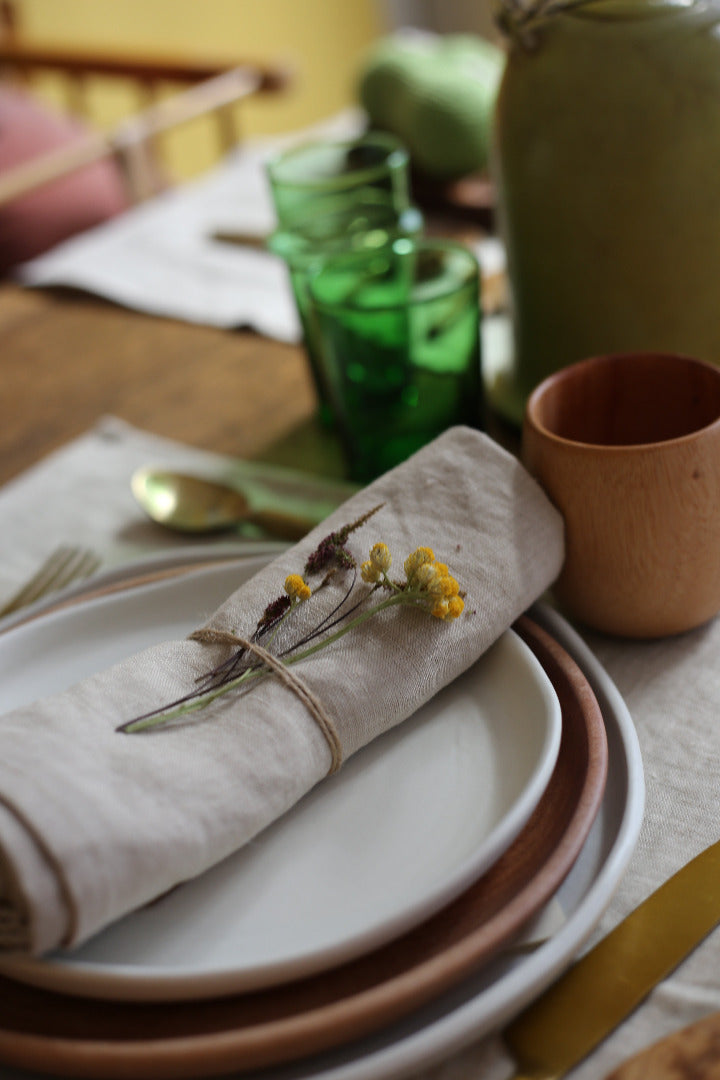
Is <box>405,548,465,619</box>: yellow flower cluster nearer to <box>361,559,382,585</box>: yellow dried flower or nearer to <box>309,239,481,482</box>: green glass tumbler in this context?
<box>361,559,382,585</box>: yellow dried flower

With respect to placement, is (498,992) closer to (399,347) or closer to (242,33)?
(399,347)

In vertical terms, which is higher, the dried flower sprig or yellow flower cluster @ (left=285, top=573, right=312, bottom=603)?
yellow flower cluster @ (left=285, top=573, right=312, bottom=603)

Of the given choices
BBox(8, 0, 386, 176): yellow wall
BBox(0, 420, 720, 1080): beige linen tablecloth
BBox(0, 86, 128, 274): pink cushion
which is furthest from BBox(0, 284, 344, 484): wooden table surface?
BBox(8, 0, 386, 176): yellow wall

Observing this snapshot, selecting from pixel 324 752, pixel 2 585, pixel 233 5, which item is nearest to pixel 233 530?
pixel 2 585

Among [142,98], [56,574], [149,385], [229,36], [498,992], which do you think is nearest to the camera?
[498,992]

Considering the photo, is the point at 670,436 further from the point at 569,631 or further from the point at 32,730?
the point at 32,730

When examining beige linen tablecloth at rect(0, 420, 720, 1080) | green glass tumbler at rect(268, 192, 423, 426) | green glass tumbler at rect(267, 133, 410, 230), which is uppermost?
green glass tumbler at rect(267, 133, 410, 230)


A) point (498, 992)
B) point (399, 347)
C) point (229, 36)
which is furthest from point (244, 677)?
point (229, 36)
